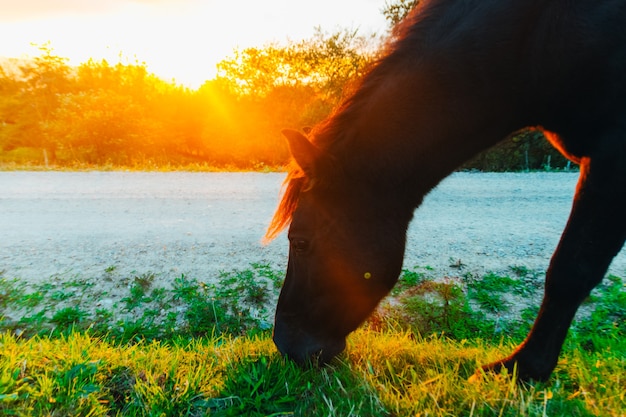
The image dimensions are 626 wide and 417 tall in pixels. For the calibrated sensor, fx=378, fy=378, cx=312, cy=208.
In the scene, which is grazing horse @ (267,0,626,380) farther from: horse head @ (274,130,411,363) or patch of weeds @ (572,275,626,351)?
patch of weeds @ (572,275,626,351)

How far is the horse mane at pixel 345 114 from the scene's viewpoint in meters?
2.06

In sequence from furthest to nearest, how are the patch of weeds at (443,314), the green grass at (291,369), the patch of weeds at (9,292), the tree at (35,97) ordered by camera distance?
the tree at (35,97) → the patch of weeds at (9,292) → the patch of weeds at (443,314) → the green grass at (291,369)

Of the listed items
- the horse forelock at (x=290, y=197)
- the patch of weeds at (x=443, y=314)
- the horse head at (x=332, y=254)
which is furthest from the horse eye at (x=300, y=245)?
the patch of weeds at (x=443, y=314)

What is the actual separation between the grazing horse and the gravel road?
2.79ft

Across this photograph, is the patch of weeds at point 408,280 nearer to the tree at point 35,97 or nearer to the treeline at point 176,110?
the treeline at point 176,110

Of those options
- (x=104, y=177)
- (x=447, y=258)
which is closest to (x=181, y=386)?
(x=447, y=258)

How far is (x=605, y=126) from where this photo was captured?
1.82 m

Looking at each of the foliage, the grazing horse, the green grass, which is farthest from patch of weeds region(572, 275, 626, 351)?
the foliage

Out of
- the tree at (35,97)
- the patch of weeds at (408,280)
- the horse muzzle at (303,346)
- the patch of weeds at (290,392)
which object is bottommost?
the patch of weeds at (408,280)

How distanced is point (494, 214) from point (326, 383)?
5243mm

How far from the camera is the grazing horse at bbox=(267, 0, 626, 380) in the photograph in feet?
5.91

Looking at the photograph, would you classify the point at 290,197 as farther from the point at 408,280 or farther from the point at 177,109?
the point at 177,109

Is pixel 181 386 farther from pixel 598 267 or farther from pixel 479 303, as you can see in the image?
pixel 479 303

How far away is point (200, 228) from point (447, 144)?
415 cm
